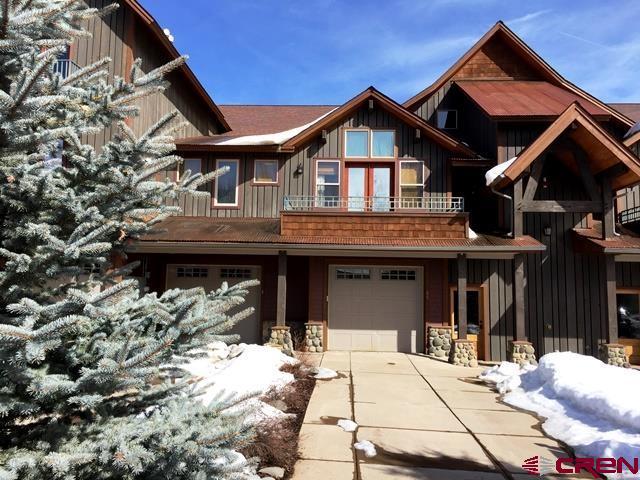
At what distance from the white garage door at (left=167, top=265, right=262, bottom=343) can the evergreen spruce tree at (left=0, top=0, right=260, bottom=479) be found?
29.3 ft

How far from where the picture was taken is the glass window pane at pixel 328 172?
41.4 ft

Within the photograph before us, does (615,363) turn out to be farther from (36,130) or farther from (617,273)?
(36,130)

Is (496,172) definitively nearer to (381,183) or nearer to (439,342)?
(381,183)

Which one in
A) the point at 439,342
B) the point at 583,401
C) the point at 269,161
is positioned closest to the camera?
the point at 583,401

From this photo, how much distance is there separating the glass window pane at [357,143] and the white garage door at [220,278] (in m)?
4.71

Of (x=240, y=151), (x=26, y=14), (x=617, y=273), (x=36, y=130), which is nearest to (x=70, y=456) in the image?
(x=36, y=130)

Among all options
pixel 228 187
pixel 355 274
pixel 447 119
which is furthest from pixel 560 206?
pixel 228 187

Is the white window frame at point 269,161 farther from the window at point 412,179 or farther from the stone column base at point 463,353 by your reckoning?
the stone column base at point 463,353

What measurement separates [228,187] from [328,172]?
3212 mm

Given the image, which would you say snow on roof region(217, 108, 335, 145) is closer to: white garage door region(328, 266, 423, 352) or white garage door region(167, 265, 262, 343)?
white garage door region(167, 265, 262, 343)

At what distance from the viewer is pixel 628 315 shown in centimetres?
1166

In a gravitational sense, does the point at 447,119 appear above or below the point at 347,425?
above

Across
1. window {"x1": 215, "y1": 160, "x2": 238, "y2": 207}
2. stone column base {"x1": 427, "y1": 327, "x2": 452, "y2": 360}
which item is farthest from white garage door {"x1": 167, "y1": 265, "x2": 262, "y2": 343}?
stone column base {"x1": 427, "y1": 327, "x2": 452, "y2": 360}

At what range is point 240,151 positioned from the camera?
1248 cm
